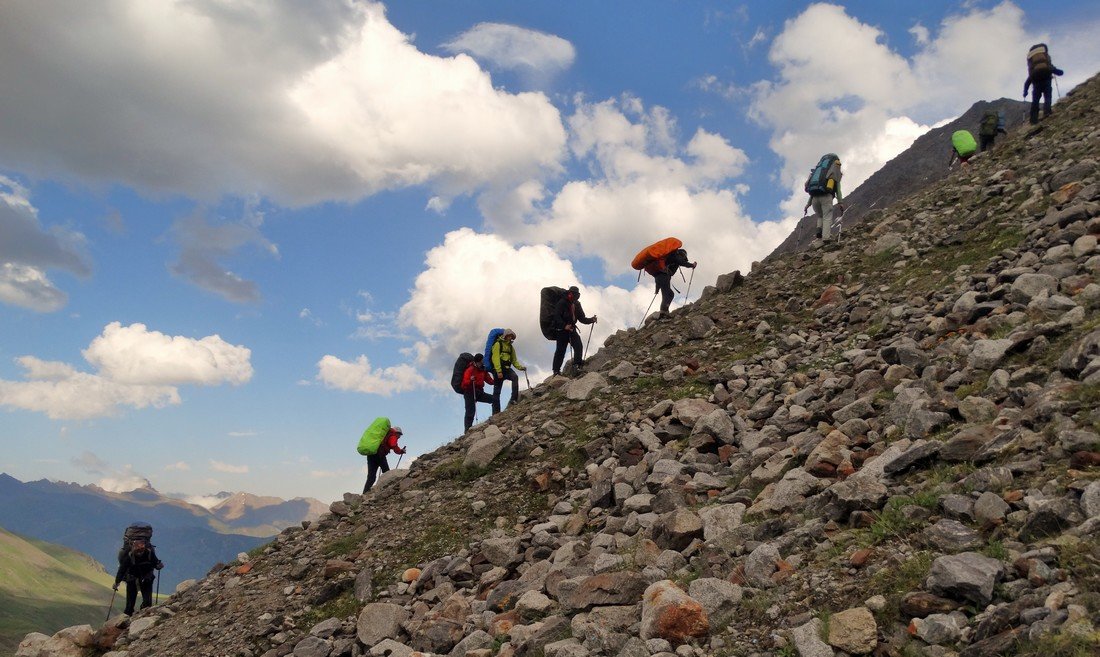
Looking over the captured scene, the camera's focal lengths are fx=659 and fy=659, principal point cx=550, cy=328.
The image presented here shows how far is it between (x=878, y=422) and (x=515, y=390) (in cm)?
1398

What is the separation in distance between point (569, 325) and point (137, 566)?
1413 cm

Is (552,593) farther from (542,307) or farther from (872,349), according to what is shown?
(542,307)

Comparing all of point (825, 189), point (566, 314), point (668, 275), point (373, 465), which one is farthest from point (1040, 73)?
point (373, 465)

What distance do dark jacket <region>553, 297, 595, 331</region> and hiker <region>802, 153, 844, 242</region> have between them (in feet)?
31.2

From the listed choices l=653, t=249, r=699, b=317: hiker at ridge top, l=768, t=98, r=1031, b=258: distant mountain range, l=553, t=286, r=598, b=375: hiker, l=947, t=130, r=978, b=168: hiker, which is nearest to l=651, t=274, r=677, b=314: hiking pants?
l=653, t=249, r=699, b=317: hiker at ridge top

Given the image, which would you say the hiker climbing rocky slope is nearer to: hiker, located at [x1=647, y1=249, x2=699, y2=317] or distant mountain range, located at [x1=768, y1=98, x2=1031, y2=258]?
hiker, located at [x1=647, y1=249, x2=699, y2=317]

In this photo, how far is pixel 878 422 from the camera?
28.6 ft

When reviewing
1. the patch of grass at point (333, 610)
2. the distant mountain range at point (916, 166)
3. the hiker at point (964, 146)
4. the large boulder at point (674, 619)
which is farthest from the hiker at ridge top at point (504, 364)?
the distant mountain range at point (916, 166)

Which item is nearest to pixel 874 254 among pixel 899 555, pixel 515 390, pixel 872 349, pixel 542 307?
pixel 872 349

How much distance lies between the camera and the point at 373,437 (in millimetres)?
20578

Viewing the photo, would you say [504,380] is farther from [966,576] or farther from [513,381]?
[966,576]

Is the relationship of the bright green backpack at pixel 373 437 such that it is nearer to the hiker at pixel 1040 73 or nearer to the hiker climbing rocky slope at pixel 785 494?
the hiker climbing rocky slope at pixel 785 494

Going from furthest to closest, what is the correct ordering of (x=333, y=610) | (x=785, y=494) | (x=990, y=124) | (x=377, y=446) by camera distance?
1. (x=990, y=124)
2. (x=377, y=446)
3. (x=333, y=610)
4. (x=785, y=494)

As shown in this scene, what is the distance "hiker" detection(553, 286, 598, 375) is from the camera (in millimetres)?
20906
